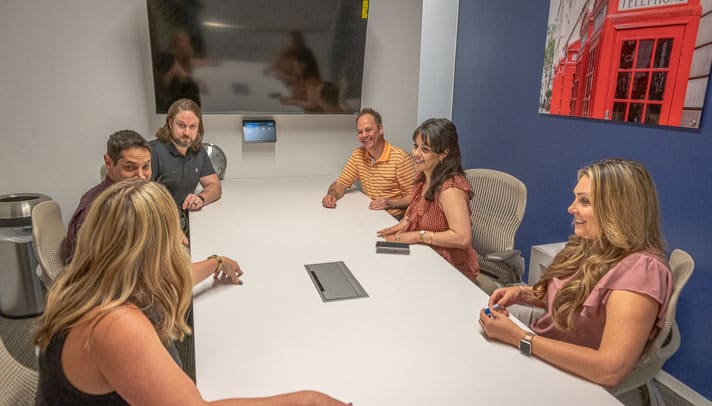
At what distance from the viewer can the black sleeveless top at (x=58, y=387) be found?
2.87ft

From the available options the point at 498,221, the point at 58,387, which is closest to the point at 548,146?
the point at 498,221

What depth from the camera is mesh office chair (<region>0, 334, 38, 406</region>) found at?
1.14m

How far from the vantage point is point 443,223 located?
2.10 m

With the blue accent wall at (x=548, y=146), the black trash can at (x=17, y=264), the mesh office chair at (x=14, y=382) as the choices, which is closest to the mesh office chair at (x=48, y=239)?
the mesh office chair at (x=14, y=382)

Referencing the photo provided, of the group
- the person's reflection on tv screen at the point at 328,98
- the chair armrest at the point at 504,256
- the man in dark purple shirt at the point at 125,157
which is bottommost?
the chair armrest at the point at 504,256

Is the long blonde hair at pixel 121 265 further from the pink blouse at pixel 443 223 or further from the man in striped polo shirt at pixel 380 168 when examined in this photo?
the man in striped polo shirt at pixel 380 168

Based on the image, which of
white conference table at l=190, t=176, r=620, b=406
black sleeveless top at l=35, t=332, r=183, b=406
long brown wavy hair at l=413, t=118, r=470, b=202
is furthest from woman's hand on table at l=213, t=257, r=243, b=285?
long brown wavy hair at l=413, t=118, r=470, b=202

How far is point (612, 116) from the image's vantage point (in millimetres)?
2449

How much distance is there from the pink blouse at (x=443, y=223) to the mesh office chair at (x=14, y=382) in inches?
60.1

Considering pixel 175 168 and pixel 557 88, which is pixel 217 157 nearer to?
pixel 175 168

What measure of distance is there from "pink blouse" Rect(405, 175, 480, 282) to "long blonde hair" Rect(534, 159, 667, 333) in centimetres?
72

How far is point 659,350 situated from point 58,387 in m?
1.54

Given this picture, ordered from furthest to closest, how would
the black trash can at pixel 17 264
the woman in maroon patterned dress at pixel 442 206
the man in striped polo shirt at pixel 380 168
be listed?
the man in striped polo shirt at pixel 380 168 → the black trash can at pixel 17 264 → the woman in maroon patterned dress at pixel 442 206

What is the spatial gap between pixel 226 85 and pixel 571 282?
2634 millimetres
